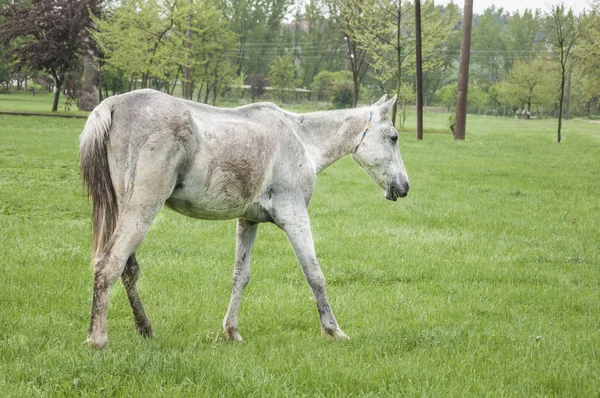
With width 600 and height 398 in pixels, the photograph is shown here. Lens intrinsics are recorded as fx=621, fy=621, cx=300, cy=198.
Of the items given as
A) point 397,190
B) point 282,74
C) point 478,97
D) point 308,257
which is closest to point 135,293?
point 308,257

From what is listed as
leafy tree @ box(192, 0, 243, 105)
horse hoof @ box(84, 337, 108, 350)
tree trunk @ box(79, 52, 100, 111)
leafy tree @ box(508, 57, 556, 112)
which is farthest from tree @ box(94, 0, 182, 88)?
leafy tree @ box(508, 57, 556, 112)

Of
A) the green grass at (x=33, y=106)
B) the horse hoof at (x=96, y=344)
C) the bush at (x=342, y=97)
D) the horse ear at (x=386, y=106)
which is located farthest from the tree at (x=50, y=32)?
the horse hoof at (x=96, y=344)

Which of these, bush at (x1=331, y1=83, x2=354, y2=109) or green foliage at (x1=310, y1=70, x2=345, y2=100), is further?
green foliage at (x1=310, y1=70, x2=345, y2=100)

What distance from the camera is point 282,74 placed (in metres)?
92.5

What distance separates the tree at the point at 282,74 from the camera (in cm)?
9175

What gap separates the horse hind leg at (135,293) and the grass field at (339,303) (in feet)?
0.53

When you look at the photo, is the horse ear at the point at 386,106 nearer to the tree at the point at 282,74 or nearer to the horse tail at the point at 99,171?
the horse tail at the point at 99,171

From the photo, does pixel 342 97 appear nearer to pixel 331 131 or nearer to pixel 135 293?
pixel 331 131

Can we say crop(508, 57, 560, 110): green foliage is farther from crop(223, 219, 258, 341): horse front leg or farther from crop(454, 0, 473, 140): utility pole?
crop(223, 219, 258, 341): horse front leg

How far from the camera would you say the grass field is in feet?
14.5

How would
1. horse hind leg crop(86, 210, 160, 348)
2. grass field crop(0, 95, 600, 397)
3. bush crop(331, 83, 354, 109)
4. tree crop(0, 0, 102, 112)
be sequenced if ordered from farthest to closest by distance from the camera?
1. bush crop(331, 83, 354, 109)
2. tree crop(0, 0, 102, 112)
3. horse hind leg crop(86, 210, 160, 348)
4. grass field crop(0, 95, 600, 397)

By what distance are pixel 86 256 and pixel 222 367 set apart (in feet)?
15.1

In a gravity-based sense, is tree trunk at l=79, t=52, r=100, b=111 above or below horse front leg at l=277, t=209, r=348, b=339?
above

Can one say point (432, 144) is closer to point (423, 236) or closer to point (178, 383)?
point (423, 236)
